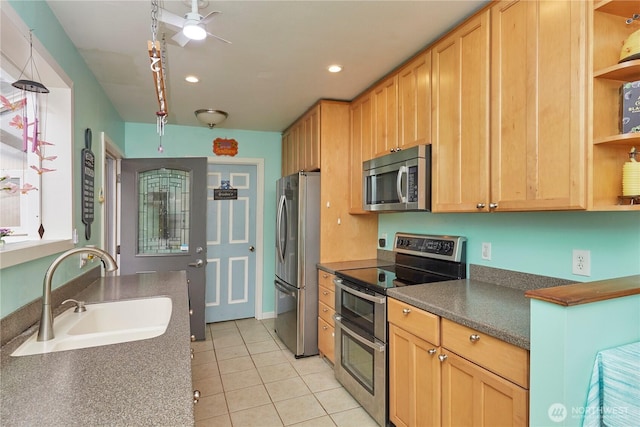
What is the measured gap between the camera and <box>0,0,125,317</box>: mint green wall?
1.33 metres

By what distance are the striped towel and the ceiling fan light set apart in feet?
6.28

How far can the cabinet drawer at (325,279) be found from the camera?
291 cm

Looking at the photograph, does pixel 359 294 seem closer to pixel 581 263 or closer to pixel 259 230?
pixel 581 263

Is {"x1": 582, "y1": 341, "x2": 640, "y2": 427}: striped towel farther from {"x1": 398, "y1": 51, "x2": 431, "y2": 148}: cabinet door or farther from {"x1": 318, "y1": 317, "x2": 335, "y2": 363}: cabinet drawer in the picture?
{"x1": 318, "y1": 317, "x2": 335, "y2": 363}: cabinet drawer

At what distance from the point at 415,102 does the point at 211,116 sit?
2125 mm

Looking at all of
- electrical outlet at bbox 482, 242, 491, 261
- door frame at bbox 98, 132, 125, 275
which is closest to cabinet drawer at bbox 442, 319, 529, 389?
electrical outlet at bbox 482, 242, 491, 261

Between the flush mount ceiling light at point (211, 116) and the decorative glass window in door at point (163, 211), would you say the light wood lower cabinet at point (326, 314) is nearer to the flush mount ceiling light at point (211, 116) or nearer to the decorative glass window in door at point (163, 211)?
the decorative glass window in door at point (163, 211)

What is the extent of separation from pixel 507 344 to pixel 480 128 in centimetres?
108

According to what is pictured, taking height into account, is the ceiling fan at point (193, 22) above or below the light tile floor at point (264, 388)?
above

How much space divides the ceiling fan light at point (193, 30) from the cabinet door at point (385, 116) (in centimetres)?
150

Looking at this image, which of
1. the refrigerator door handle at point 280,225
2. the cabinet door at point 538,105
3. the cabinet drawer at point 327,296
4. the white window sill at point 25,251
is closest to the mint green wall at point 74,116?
the white window sill at point 25,251

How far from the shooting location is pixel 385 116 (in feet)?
8.65

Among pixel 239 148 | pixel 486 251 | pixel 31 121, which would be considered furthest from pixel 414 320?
pixel 239 148

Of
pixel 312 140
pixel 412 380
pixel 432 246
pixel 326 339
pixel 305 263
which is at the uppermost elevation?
pixel 312 140
